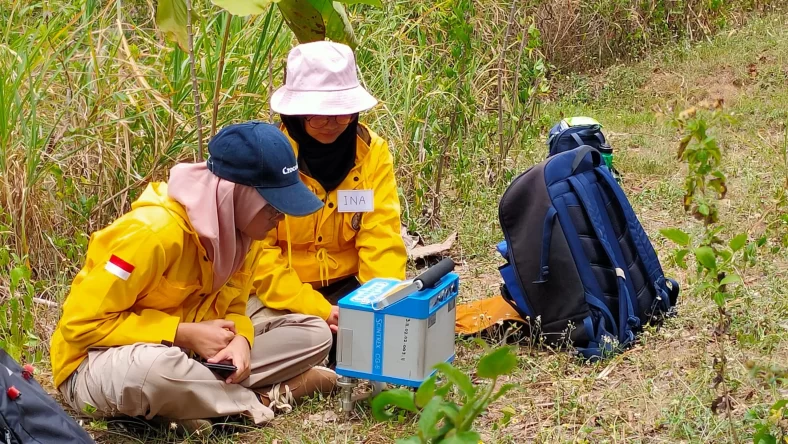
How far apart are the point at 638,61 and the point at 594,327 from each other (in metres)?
5.73

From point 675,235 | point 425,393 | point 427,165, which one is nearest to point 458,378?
point 425,393

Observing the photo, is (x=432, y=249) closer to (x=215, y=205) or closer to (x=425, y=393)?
(x=215, y=205)

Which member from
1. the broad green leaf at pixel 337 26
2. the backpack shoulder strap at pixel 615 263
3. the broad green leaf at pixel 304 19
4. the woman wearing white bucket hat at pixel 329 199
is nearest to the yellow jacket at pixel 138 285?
the woman wearing white bucket hat at pixel 329 199

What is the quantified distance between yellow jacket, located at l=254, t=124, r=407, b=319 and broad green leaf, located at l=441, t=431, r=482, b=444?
223 cm

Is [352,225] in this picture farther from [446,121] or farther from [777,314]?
[446,121]

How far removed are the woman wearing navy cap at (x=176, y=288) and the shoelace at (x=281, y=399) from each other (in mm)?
75

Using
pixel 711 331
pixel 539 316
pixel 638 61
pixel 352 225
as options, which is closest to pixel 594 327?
pixel 539 316

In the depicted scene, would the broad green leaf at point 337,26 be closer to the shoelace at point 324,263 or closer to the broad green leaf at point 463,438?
the shoelace at point 324,263

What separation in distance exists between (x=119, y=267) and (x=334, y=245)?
3.30 ft

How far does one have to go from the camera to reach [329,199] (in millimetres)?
3373

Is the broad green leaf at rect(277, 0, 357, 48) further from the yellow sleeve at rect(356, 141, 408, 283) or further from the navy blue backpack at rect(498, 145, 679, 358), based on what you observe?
the navy blue backpack at rect(498, 145, 679, 358)

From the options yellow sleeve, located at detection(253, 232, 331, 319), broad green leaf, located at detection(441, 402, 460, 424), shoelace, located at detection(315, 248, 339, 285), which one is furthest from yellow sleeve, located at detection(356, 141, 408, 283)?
broad green leaf, located at detection(441, 402, 460, 424)

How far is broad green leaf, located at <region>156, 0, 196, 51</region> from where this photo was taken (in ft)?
11.2

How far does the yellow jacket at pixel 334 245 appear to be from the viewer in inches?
130
